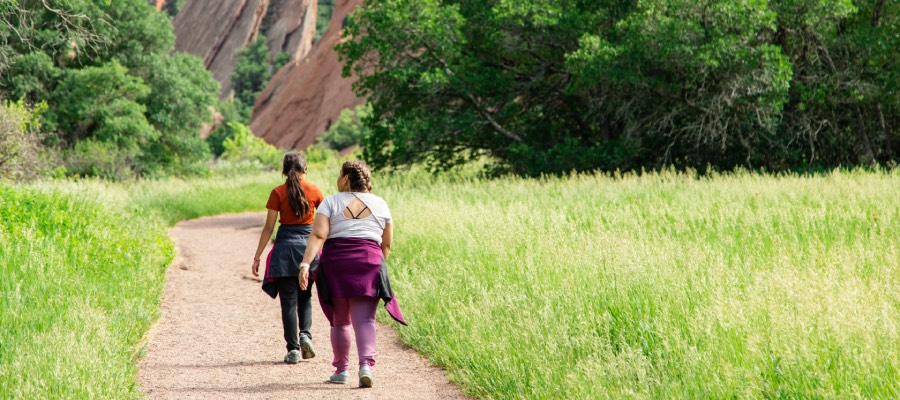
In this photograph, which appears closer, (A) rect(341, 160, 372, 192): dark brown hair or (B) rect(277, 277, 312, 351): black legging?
(A) rect(341, 160, 372, 192): dark brown hair

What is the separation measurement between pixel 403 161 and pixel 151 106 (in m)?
15.0

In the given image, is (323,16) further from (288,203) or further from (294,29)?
(288,203)

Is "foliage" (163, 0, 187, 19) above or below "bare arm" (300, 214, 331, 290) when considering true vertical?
above

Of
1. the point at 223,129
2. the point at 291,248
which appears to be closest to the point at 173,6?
the point at 223,129

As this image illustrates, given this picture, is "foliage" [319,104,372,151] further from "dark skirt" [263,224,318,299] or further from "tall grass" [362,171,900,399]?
"dark skirt" [263,224,318,299]

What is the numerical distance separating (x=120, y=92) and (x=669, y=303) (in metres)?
28.7

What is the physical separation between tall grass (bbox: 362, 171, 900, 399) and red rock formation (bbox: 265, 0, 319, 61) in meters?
73.1

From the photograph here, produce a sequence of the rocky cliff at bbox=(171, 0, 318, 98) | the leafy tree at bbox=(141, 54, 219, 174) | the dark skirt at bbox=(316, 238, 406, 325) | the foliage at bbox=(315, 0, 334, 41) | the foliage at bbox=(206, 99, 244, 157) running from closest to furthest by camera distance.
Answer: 1. the dark skirt at bbox=(316, 238, 406, 325)
2. the leafy tree at bbox=(141, 54, 219, 174)
3. the foliage at bbox=(206, 99, 244, 157)
4. the rocky cliff at bbox=(171, 0, 318, 98)
5. the foliage at bbox=(315, 0, 334, 41)

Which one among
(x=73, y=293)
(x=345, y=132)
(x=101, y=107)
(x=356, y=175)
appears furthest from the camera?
(x=345, y=132)

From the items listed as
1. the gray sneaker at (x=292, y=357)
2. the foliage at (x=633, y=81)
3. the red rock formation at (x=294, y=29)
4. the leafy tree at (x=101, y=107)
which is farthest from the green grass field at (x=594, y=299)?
the red rock formation at (x=294, y=29)

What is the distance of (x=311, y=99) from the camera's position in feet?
224

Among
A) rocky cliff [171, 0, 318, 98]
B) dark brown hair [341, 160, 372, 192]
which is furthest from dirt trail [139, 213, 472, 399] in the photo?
rocky cliff [171, 0, 318, 98]

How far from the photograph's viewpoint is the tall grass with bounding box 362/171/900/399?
402cm

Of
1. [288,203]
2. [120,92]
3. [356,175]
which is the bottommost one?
[288,203]
